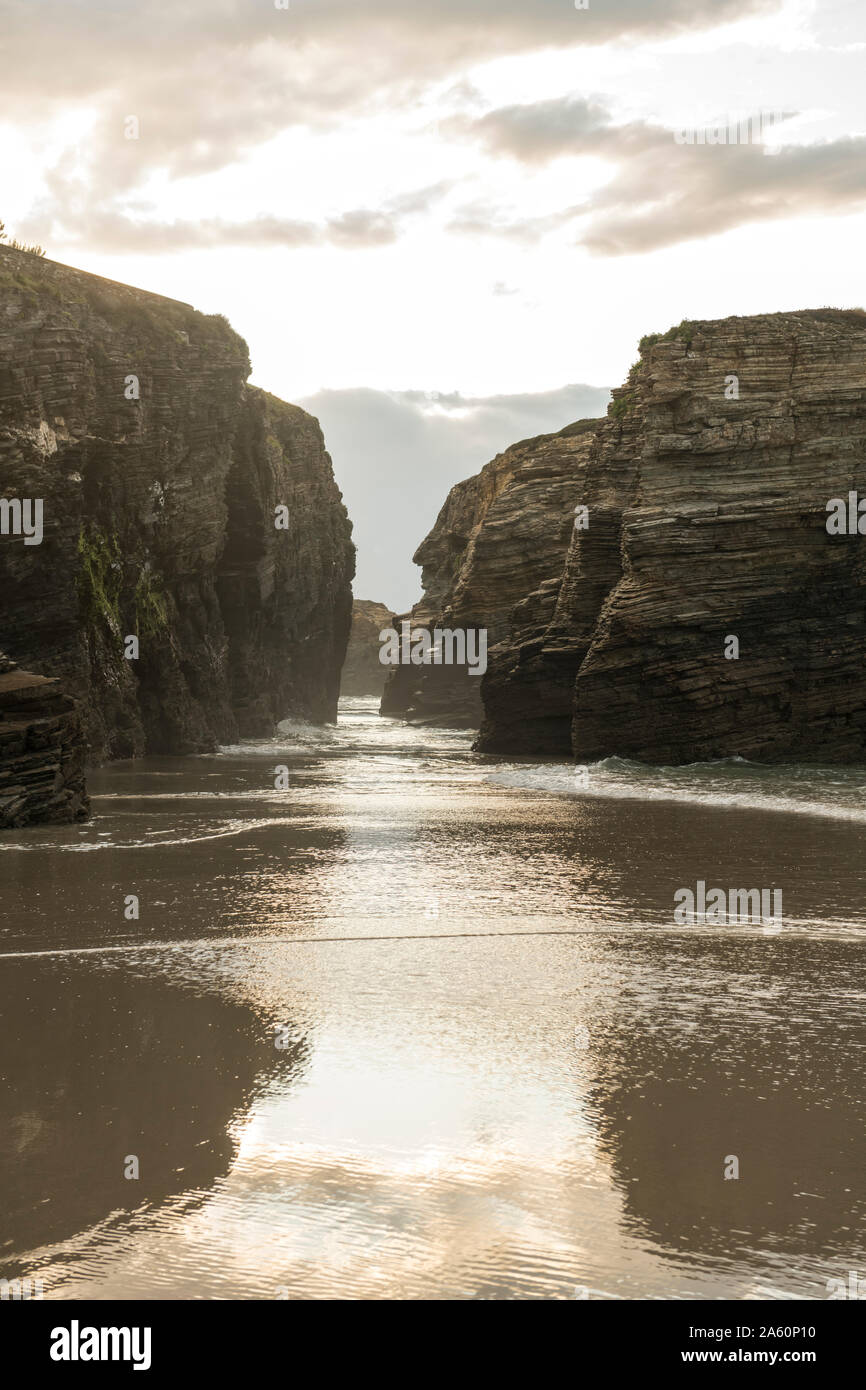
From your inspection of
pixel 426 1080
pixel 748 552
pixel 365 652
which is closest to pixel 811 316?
pixel 748 552

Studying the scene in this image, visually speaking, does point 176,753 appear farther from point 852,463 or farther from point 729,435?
point 852,463

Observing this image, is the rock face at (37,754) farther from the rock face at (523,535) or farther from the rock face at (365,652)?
the rock face at (365,652)

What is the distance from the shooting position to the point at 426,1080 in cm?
640

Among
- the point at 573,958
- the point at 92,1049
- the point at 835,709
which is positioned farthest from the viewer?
the point at 835,709

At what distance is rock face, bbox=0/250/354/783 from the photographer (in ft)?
103

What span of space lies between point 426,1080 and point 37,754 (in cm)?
1445

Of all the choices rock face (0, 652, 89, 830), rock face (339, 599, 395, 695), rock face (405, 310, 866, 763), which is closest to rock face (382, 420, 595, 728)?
rock face (405, 310, 866, 763)

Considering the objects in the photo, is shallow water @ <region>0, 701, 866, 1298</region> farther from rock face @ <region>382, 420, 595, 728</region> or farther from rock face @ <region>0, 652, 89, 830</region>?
rock face @ <region>382, 420, 595, 728</region>

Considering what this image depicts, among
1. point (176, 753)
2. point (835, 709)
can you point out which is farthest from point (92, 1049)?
point (176, 753)

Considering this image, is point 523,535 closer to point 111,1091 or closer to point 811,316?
point 811,316
